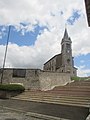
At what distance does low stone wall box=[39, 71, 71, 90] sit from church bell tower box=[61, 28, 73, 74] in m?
22.3

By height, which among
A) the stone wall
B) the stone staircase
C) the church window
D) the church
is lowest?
the stone staircase

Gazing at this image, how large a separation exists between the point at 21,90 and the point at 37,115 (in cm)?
1414

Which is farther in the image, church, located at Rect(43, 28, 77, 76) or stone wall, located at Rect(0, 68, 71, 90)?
church, located at Rect(43, 28, 77, 76)

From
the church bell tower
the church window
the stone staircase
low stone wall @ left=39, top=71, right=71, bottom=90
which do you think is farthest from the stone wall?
the church bell tower

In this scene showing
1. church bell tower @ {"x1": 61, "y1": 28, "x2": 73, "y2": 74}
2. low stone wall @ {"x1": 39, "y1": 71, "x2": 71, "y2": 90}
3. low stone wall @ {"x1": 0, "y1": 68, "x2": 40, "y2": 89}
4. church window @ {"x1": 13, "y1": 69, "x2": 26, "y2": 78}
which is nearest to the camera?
low stone wall @ {"x1": 0, "y1": 68, "x2": 40, "y2": 89}

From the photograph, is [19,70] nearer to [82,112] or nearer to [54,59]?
[82,112]

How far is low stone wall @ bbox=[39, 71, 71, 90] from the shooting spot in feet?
103

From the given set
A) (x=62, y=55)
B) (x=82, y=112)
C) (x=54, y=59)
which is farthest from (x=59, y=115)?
(x=54, y=59)

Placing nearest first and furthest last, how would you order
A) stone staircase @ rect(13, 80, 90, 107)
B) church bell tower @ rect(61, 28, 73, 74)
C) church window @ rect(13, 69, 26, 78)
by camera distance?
stone staircase @ rect(13, 80, 90, 107) < church window @ rect(13, 69, 26, 78) < church bell tower @ rect(61, 28, 73, 74)

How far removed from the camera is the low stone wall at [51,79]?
31.5 meters

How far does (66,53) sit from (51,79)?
28.9m

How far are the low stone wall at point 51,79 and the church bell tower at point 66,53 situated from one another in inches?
878

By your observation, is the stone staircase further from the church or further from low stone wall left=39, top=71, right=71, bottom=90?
the church

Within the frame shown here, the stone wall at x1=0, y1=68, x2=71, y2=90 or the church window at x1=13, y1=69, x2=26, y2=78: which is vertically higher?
the church window at x1=13, y1=69, x2=26, y2=78
